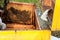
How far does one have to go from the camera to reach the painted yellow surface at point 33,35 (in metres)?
0.95

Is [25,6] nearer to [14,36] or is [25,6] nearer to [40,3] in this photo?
[40,3]

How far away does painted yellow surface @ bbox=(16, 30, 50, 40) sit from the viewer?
954 mm

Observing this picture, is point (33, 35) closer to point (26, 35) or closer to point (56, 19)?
point (26, 35)

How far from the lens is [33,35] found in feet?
3.20

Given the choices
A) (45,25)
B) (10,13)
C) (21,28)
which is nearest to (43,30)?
(45,25)

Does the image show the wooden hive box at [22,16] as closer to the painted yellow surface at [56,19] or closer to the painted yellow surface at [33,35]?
the painted yellow surface at [33,35]

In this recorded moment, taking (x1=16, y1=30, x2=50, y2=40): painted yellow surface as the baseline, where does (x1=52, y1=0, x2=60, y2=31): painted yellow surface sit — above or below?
above

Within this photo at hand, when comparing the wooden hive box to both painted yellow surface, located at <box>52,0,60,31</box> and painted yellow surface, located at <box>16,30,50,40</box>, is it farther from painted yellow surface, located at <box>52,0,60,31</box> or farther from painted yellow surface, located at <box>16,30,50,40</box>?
painted yellow surface, located at <box>52,0,60,31</box>

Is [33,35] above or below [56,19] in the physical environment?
below

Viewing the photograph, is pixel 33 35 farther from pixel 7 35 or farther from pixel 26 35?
pixel 7 35

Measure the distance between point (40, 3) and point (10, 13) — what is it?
0.71 ft

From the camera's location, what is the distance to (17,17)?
938mm

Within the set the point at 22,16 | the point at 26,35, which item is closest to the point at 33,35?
the point at 26,35

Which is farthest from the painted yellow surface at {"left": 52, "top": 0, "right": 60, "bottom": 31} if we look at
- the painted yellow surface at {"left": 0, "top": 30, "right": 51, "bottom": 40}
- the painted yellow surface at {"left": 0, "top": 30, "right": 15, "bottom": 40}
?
the painted yellow surface at {"left": 0, "top": 30, "right": 15, "bottom": 40}
